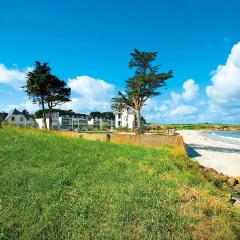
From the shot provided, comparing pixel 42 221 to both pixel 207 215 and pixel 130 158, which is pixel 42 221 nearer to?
pixel 207 215

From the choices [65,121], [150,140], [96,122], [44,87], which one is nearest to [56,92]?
[44,87]

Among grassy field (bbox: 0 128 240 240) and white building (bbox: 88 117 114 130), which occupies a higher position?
white building (bbox: 88 117 114 130)

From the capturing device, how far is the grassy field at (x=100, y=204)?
23.7 ft

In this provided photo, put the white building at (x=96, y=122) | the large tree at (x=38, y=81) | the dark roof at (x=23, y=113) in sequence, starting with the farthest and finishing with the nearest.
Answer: the white building at (x=96, y=122) < the dark roof at (x=23, y=113) < the large tree at (x=38, y=81)

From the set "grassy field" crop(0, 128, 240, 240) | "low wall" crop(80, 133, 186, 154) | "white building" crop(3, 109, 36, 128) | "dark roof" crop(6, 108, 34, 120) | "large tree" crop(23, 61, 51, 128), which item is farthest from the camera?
"dark roof" crop(6, 108, 34, 120)

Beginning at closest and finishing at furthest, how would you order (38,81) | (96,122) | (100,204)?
(100,204), (38,81), (96,122)

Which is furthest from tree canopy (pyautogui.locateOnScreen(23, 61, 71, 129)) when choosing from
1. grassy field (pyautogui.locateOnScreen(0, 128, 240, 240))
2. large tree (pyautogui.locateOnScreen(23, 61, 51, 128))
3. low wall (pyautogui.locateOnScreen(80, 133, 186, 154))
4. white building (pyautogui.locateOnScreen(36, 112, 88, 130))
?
white building (pyautogui.locateOnScreen(36, 112, 88, 130))

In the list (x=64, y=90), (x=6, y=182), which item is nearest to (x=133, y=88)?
(x=64, y=90)

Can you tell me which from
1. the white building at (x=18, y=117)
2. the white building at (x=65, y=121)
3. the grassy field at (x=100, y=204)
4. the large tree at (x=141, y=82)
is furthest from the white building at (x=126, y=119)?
the grassy field at (x=100, y=204)

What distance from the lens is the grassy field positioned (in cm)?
721

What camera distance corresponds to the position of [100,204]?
8.48 meters

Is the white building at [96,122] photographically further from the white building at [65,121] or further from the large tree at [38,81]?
the large tree at [38,81]

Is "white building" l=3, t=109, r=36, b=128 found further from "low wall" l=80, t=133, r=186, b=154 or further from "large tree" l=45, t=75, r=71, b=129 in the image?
"low wall" l=80, t=133, r=186, b=154

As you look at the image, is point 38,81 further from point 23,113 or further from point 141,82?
point 23,113
